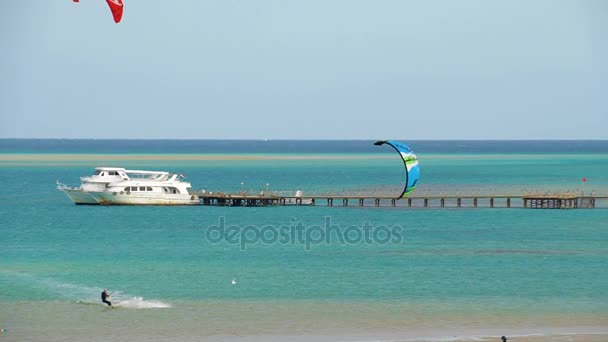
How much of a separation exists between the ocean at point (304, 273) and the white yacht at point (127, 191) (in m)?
1.64

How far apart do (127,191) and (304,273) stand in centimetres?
4408

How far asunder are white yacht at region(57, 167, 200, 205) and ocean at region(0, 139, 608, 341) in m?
1.64

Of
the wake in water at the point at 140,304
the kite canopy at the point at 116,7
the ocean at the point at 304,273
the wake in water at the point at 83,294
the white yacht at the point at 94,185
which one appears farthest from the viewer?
the white yacht at the point at 94,185

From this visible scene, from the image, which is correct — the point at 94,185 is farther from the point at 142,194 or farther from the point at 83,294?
the point at 83,294

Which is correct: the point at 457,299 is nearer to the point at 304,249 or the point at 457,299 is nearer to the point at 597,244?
the point at 304,249

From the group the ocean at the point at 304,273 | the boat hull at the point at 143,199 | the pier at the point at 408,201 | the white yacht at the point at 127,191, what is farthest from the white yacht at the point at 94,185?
the pier at the point at 408,201

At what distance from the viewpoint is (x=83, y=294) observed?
4478 centimetres

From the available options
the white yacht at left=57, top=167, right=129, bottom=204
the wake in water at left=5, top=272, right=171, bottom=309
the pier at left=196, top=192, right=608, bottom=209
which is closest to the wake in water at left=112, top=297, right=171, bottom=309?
the wake in water at left=5, top=272, right=171, bottom=309

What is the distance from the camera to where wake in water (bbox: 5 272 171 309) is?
42.4 metres

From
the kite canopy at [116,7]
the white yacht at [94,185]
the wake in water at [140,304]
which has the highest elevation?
the white yacht at [94,185]

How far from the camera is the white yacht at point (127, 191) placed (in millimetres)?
92562

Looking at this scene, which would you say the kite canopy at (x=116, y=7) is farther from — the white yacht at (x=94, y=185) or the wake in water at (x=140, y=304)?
the white yacht at (x=94, y=185)

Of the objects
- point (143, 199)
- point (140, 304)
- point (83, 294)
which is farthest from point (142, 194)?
point (140, 304)

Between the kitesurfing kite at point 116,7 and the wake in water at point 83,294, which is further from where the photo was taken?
the wake in water at point 83,294
